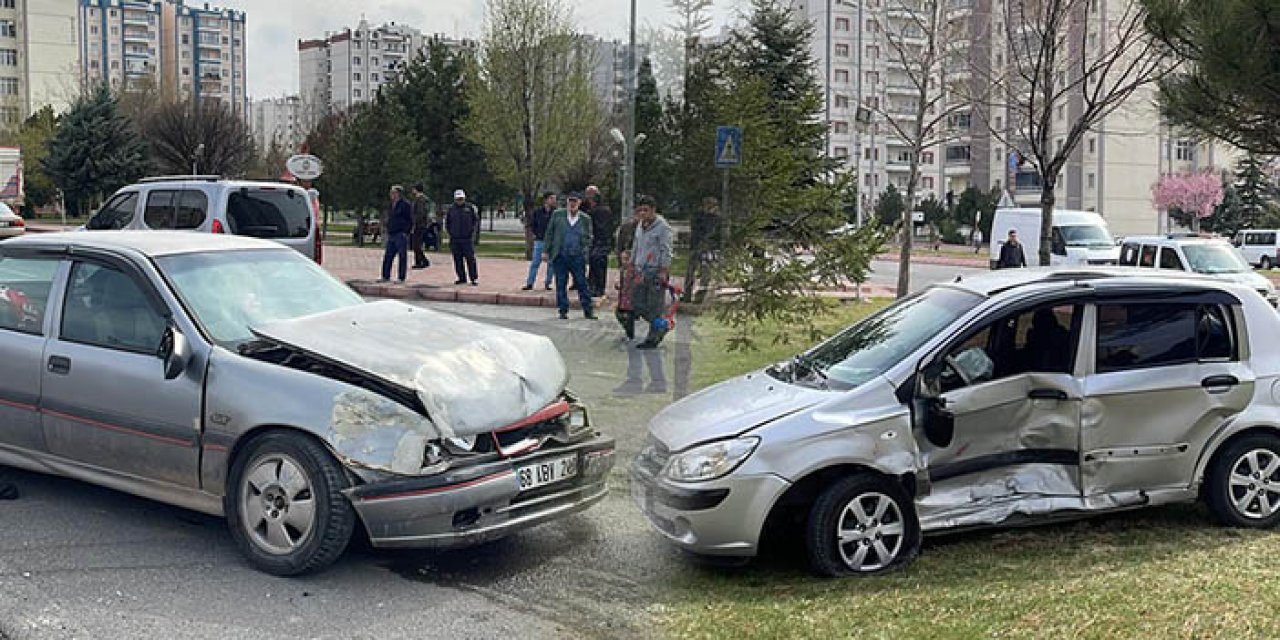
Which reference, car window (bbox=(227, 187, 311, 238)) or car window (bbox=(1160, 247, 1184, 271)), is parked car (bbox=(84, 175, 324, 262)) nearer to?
car window (bbox=(227, 187, 311, 238))

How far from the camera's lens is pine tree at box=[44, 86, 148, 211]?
48.2 metres

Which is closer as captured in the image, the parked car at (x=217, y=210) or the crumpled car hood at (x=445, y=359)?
the crumpled car hood at (x=445, y=359)

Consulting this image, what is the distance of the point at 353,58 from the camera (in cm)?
10294

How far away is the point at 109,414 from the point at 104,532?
641 mm

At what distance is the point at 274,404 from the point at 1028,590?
11.3ft

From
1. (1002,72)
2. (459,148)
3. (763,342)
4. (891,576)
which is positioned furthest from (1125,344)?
(459,148)

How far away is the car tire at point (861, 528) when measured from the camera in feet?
17.0

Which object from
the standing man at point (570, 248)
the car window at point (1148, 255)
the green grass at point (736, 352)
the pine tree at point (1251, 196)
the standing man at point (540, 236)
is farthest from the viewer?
the pine tree at point (1251, 196)

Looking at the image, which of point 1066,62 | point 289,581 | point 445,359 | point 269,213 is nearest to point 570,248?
point 269,213

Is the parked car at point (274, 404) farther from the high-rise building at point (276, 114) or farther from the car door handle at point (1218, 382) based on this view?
the high-rise building at point (276, 114)

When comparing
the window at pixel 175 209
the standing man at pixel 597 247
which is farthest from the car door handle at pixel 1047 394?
the standing man at pixel 597 247

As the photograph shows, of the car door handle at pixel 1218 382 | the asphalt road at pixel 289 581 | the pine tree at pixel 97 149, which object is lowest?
the asphalt road at pixel 289 581

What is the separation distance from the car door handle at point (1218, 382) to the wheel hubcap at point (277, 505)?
453cm

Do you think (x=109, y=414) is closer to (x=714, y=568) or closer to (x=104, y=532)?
(x=104, y=532)
